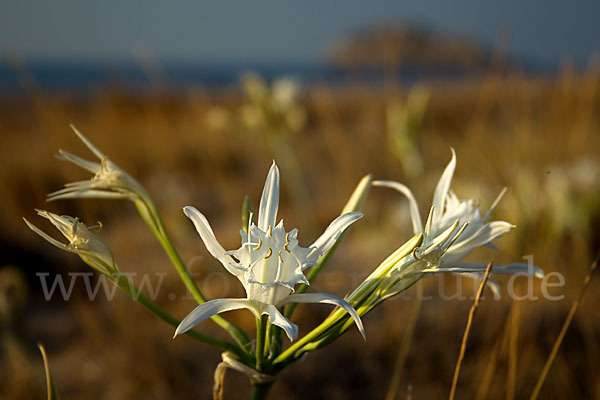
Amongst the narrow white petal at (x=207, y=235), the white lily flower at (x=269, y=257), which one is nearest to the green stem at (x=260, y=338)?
the white lily flower at (x=269, y=257)

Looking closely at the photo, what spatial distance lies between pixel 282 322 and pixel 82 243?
374 millimetres

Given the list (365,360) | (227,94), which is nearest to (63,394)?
(365,360)

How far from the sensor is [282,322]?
65cm

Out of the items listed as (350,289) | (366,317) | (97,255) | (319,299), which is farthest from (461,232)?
(350,289)

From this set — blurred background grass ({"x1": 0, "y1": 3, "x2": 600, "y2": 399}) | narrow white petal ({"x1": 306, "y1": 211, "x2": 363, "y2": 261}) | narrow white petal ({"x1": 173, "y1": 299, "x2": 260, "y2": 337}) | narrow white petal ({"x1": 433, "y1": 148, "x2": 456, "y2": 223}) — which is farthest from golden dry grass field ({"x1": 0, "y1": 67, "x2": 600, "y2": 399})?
narrow white petal ({"x1": 173, "y1": 299, "x2": 260, "y2": 337})

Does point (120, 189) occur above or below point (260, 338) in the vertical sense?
above

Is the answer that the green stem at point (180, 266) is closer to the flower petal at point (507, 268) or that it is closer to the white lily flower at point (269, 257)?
the white lily flower at point (269, 257)

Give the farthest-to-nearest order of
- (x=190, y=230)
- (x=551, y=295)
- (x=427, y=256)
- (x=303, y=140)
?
(x=303, y=140), (x=190, y=230), (x=551, y=295), (x=427, y=256)

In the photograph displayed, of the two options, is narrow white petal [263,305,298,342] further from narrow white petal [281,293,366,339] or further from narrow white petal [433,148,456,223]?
narrow white petal [433,148,456,223]

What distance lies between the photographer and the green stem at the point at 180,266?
791mm

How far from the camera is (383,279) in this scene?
747 millimetres

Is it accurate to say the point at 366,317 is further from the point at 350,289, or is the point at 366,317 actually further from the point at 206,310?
the point at 206,310

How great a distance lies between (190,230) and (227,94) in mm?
7881

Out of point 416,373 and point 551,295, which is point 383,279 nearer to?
point 416,373
